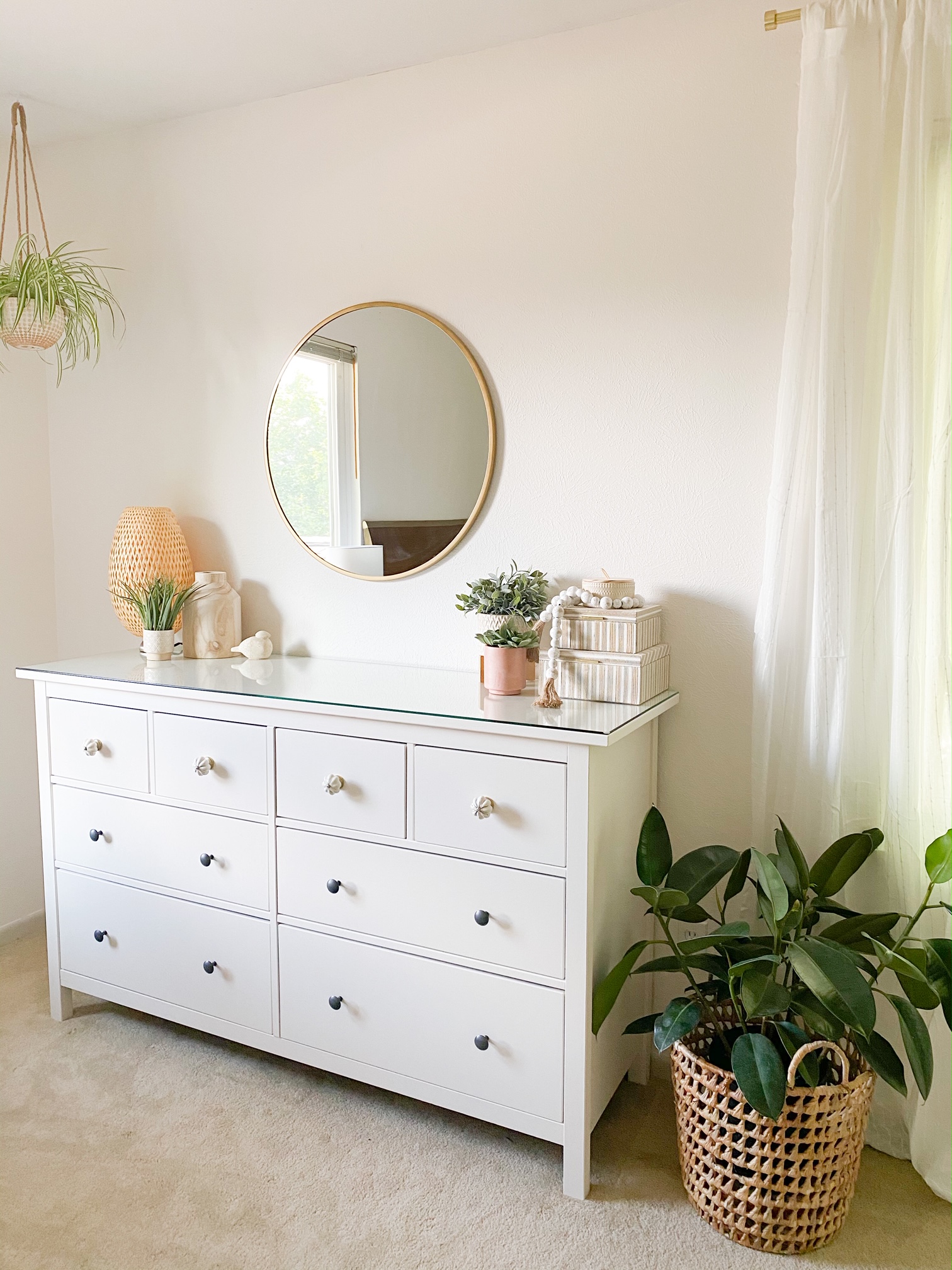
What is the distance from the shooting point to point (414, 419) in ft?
7.83

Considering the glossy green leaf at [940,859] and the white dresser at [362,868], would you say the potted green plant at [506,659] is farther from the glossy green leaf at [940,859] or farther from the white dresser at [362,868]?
the glossy green leaf at [940,859]

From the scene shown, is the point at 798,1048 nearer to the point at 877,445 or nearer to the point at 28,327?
the point at 877,445

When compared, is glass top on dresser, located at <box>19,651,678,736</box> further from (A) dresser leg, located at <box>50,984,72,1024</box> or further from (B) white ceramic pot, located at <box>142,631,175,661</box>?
(A) dresser leg, located at <box>50,984,72,1024</box>

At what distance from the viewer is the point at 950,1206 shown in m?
1.80

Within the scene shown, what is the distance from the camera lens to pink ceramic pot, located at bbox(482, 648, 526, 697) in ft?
6.65

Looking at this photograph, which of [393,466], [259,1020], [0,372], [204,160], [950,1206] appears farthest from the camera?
[0,372]

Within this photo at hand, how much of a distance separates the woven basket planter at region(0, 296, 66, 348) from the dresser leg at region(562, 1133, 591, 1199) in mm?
2246

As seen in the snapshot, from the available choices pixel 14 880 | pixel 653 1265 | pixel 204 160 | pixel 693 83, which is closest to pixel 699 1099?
pixel 653 1265

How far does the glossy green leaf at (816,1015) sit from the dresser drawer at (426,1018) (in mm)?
433

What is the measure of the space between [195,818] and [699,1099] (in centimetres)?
125

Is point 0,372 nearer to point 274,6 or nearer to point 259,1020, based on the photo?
point 274,6

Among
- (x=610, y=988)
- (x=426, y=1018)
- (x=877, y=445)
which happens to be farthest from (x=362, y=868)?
(x=877, y=445)

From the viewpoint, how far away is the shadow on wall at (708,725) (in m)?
2.10

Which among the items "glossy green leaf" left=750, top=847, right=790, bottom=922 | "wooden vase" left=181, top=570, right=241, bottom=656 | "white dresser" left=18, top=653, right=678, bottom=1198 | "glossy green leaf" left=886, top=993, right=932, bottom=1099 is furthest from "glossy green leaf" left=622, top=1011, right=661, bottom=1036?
"wooden vase" left=181, top=570, right=241, bottom=656
